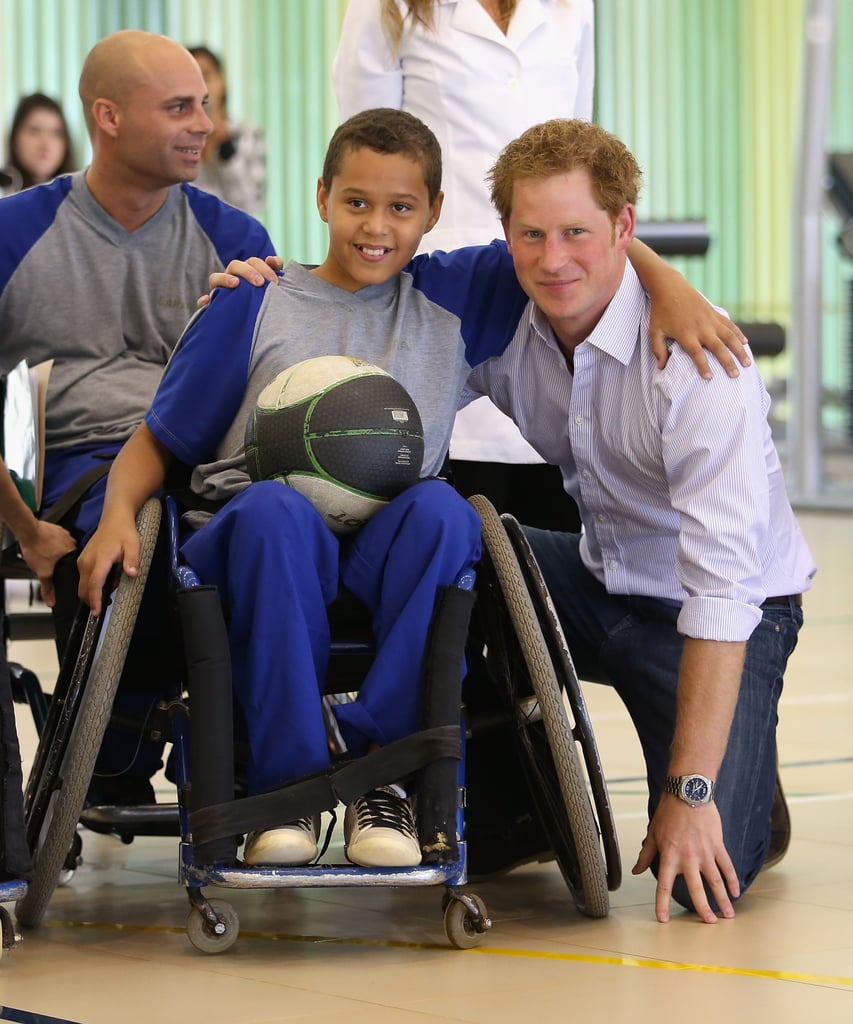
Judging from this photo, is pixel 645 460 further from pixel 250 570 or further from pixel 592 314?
pixel 250 570

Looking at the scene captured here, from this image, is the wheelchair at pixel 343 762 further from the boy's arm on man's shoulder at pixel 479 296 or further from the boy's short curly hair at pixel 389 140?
the boy's short curly hair at pixel 389 140

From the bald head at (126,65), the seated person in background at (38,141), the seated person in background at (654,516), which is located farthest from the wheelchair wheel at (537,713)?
the seated person in background at (38,141)

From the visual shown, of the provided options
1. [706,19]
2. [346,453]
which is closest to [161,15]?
[706,19]

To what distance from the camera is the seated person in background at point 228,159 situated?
18.6 ft

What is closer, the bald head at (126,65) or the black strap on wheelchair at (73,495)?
the black strap on wheelchair at (73,495)

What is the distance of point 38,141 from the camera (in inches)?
244

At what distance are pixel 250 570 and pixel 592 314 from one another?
65cm

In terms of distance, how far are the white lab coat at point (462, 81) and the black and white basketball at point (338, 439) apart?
2.82 feet

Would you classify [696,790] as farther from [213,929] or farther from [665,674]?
[213,929]

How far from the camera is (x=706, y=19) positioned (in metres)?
12.6

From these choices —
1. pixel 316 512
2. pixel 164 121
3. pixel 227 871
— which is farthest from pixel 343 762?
pixel 164 121

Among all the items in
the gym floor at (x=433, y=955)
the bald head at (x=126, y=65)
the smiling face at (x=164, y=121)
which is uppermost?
the bald head at (x=126, y=65)

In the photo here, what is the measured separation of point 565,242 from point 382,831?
0.84 metres

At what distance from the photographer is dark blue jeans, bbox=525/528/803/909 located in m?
2.50
